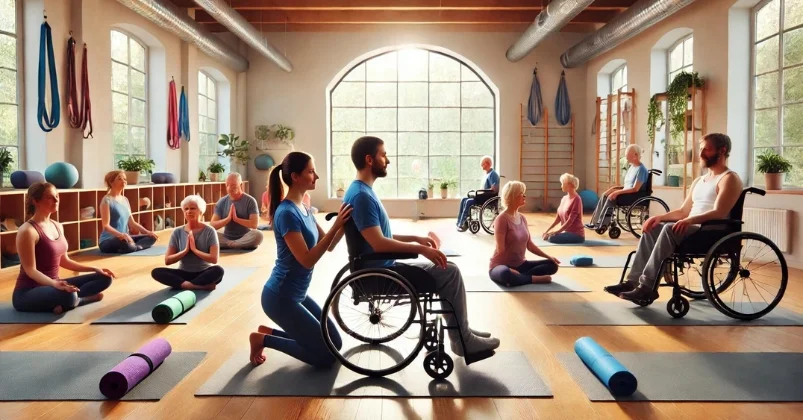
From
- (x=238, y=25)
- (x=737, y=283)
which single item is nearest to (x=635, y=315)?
(x=737, y=283)

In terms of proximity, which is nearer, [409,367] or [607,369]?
[607,369]

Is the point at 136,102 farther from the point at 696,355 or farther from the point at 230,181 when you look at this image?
the point at 696,355

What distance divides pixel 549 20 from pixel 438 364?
7330 millimetres

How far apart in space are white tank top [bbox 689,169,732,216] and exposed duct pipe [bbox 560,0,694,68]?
4201 millimetres

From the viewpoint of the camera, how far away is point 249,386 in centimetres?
269

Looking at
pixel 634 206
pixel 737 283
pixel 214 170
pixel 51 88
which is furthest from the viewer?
pixel 214 170

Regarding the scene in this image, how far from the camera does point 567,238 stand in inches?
306

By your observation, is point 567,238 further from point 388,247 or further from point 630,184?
point 388,247

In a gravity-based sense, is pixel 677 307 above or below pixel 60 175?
below

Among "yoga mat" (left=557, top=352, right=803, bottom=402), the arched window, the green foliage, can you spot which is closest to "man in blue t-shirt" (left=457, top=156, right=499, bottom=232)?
the arched window

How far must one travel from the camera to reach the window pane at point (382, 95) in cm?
1345

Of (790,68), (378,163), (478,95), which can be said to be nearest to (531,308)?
(378,163)

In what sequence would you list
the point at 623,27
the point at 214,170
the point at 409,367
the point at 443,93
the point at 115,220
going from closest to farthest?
the point at 409,367 → the point at 115,220 → the point at 623,27 → the point at 214,170 → the point at 443,93

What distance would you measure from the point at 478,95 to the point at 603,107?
2594 mm
